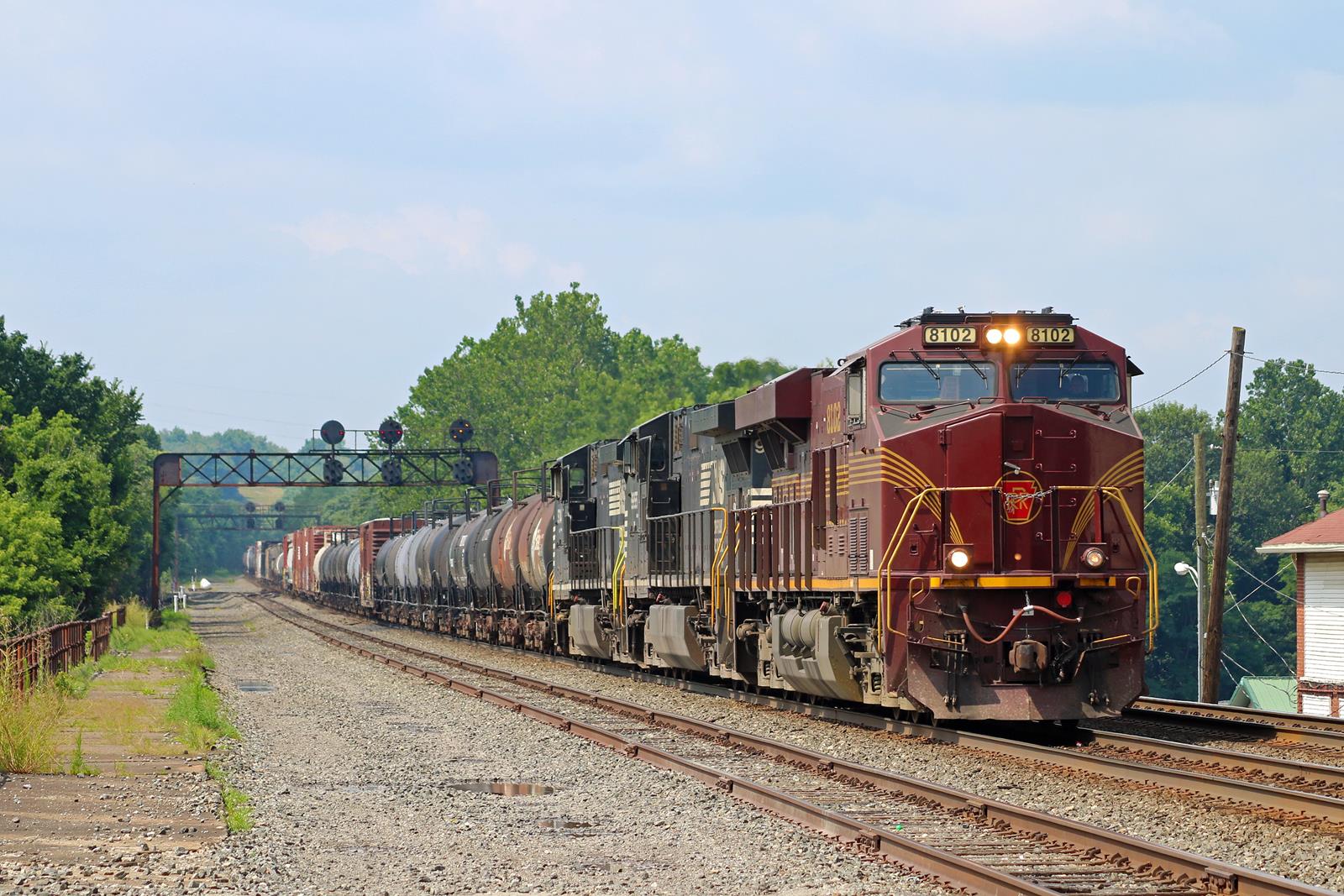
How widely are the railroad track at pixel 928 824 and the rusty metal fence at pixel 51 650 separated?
605 centimetres

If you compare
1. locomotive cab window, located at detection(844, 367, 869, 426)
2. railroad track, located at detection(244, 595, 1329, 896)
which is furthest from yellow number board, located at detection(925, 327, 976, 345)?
railroad track, located at detection(244, 595, 1329, 896)

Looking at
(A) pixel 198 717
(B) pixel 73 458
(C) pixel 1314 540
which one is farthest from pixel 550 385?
(A) pixel 198 717

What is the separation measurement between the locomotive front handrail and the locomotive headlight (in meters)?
0.26

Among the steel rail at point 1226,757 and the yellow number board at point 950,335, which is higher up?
the yellow number board at point 950,335

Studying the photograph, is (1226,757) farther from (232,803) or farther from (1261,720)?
(232,803)

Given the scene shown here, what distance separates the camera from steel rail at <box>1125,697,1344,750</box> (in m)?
15.3

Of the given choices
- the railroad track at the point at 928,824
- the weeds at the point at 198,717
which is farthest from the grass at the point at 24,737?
the railroad track at the point at 928,824

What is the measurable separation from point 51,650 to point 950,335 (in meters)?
14.9

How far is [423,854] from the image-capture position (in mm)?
9977

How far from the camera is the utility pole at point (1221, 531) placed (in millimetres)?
25297

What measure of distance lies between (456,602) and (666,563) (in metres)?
22.1

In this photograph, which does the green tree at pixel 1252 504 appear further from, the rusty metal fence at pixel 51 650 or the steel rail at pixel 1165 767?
the steel rail at pixel 1165 767

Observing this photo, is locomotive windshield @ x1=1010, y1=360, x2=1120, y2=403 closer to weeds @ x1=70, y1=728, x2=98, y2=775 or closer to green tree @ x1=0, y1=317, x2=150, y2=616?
weeds @ x1=70, y1=728, x2=98, y2=775

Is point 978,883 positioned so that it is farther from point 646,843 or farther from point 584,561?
point 584,561
